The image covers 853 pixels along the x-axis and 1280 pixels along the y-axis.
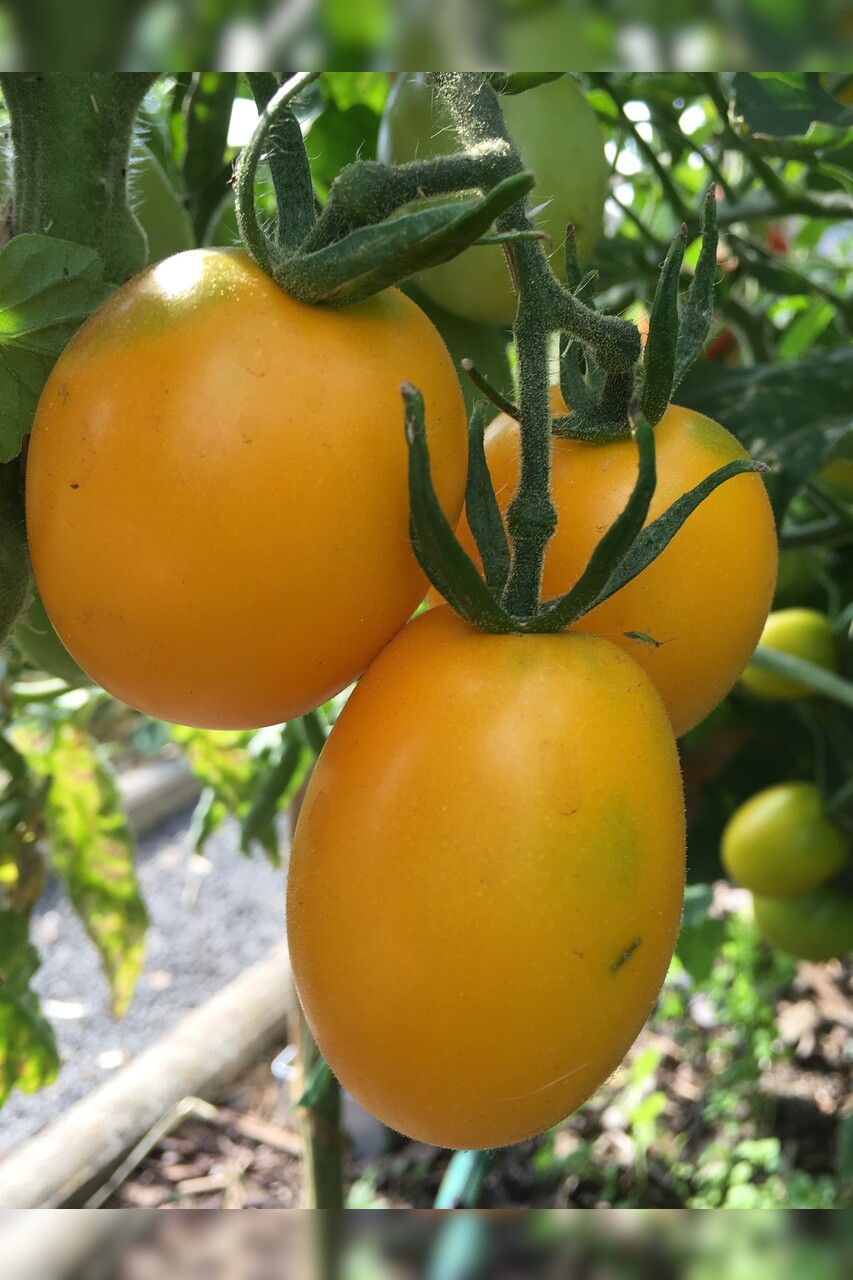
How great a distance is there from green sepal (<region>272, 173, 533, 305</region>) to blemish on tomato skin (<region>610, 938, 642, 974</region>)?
0.65 ft

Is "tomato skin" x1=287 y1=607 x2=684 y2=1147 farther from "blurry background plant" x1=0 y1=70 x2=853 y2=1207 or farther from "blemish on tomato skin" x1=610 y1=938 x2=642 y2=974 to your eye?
"blurry background plant" x1=0 y1=70 x2=853 y2=1207

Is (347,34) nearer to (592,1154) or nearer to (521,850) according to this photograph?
(521,850)

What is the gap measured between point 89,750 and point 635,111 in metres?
0.72

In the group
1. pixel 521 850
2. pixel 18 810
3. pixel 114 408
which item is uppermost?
pixel 114 408

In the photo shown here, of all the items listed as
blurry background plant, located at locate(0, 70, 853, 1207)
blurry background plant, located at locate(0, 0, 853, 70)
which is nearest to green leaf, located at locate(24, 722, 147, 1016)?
blurry background plant, located at locate(0, 70, 853, 1207)

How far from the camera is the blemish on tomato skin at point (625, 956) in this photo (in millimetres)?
305

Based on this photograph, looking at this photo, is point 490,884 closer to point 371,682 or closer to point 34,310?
point 371,682

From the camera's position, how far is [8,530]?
37cm

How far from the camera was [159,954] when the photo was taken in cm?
217

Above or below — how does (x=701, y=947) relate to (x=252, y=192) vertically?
below

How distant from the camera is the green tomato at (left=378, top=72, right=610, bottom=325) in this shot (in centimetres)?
48

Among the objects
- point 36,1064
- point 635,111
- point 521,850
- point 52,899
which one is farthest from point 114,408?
point 52,899

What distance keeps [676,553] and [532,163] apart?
0.77 ft

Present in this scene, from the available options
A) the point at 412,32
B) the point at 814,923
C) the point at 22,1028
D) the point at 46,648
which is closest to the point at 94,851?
the point at 22,1028
